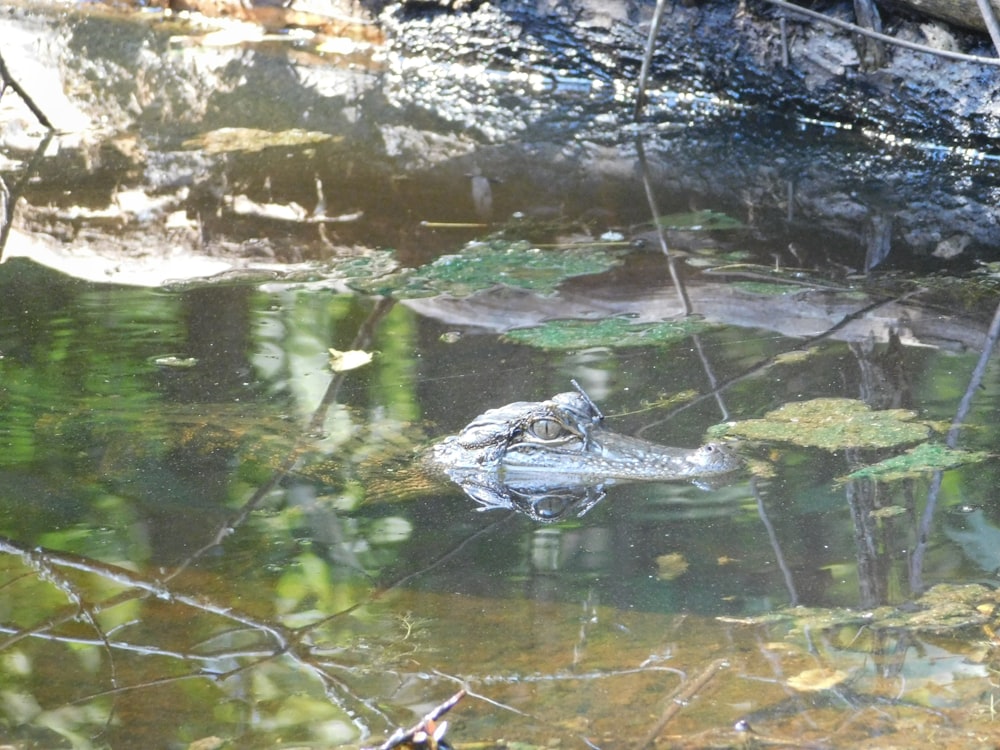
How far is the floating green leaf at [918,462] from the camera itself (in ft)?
12.9

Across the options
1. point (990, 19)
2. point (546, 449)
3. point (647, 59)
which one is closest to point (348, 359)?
point (546, 449)

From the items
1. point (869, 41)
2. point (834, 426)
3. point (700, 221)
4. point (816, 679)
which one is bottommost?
point (816, 679)

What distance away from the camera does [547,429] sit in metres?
4.28

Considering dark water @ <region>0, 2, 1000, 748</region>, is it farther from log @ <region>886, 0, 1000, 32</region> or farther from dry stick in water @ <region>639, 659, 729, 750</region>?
log @ <region>886, 0, 1000, 32</region>

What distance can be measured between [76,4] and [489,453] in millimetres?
9822

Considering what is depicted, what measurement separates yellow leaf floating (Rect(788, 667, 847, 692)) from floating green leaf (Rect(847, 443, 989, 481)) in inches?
43.8

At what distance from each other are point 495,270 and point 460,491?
7.14 ft

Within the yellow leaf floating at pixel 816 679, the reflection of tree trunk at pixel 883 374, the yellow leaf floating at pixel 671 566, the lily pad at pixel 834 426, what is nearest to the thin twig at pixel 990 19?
the reflection of tree trunk at pixel 883 374

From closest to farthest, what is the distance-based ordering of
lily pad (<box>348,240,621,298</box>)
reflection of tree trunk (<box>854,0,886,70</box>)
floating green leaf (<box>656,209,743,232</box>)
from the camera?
1. lily pad (<box>348,240,621,298</box>)
2. floating green leaf (<box>656,209,743,232</box>)
3. reflection of tree trunk (<box>854,0,886,70</box>)

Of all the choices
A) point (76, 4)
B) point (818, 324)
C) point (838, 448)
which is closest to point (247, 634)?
point (838, 448)

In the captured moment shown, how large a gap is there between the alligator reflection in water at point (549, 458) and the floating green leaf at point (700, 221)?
266cm

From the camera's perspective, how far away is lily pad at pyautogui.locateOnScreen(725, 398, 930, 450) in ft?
13.7

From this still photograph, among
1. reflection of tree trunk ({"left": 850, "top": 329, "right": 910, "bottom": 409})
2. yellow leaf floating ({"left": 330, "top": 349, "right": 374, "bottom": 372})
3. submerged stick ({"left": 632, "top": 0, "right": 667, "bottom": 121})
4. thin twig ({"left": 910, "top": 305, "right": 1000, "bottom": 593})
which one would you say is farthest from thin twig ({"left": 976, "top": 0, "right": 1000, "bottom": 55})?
yellow leaf floating ({"left": 330, "top": 349, "right": 374, "bottom": 372})

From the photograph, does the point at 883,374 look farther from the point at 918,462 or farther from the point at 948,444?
the point at 918,462
